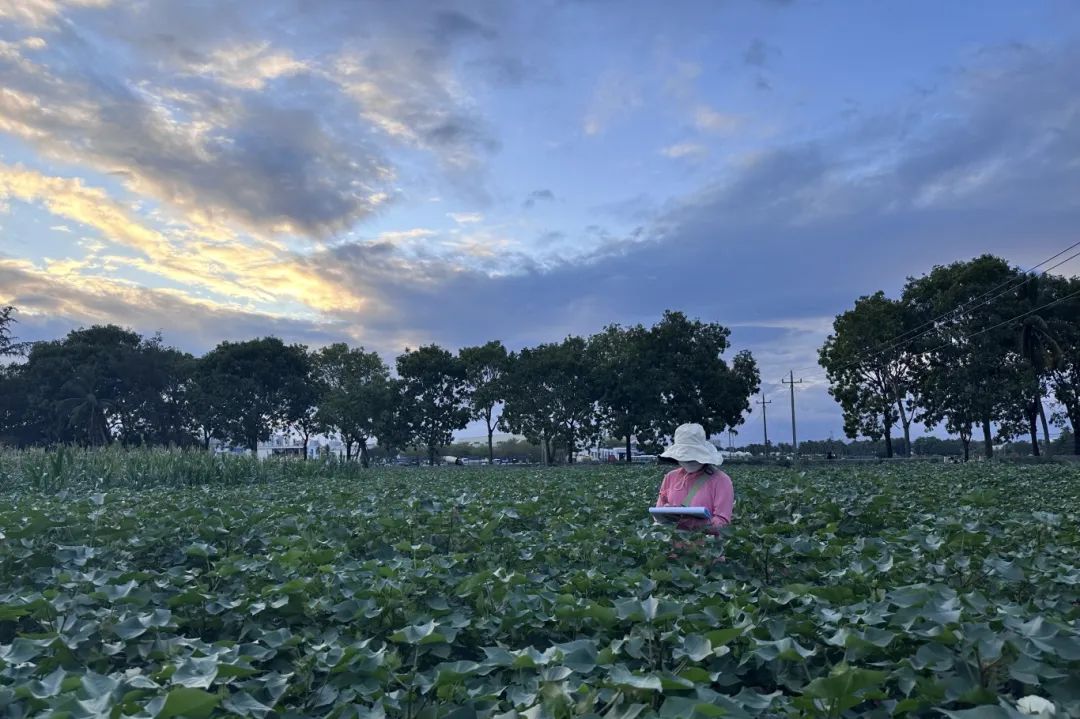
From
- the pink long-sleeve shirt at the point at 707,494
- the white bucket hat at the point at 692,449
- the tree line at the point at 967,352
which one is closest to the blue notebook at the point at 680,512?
the pink long-sleeve shirt at the point at 707,494

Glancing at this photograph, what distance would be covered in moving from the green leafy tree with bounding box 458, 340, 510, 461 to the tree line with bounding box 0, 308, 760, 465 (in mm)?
96

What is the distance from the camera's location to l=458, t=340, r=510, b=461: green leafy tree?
50.2 m

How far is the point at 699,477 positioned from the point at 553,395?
139 ft

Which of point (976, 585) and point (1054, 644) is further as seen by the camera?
point (976, 585)

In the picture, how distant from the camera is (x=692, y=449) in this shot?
5.87 meters

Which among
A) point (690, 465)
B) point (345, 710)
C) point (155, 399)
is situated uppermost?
point (155, 399)

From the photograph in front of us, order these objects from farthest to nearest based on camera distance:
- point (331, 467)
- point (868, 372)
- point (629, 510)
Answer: point (868, 372) < point (331, 467) < point (629, 510)

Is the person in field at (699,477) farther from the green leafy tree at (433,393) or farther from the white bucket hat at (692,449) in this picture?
the green leafy tree at (433,393)

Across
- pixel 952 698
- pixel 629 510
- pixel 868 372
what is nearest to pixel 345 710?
pixel 952 698

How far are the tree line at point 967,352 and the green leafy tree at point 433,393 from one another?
24377 millimetres

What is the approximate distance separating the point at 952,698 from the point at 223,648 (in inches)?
92.6

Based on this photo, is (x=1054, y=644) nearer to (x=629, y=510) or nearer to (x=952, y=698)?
(x=952, y=698)

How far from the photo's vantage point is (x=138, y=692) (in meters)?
2.18

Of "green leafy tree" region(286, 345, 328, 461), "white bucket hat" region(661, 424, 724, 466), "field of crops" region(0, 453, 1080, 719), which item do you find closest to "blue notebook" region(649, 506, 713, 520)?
"field of crops" region(0, 453, 1080, 719)
